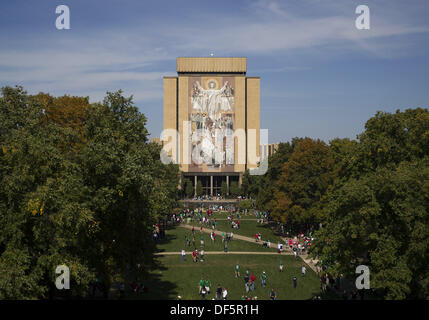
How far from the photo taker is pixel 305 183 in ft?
162

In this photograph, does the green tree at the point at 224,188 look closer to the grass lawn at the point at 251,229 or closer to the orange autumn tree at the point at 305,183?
the grass lawn at the point at 251,229

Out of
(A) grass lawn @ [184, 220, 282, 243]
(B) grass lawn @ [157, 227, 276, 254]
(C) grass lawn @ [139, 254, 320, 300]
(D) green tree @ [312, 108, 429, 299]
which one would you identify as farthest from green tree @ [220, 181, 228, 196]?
(D) green tree @ [312, 108, 429, 299]

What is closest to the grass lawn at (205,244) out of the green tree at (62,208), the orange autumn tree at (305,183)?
the orange autumn tree at (305,183)

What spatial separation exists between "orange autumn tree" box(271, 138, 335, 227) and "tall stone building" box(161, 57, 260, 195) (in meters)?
45.8

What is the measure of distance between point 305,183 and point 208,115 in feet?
167

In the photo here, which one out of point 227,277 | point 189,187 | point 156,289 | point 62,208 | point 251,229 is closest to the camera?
point 62,208

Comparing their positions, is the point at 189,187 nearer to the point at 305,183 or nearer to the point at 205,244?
the point at 305,183

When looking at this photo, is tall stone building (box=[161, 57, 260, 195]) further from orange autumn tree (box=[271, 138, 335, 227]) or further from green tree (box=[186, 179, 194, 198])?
orange autumn tree (box=[271, 138, 335, 227])

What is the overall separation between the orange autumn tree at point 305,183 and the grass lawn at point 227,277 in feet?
30.1

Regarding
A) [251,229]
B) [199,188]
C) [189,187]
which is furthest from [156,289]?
[199,188]

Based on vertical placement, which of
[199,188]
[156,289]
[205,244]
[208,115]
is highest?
[208,115]

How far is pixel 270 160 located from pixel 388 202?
38375 millimetres

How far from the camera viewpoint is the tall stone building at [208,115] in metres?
97.5

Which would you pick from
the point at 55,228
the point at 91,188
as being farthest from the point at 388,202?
the point at 55,228
